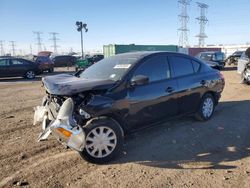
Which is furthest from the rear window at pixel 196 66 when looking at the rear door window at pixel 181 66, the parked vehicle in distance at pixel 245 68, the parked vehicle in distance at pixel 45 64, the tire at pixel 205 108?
the parked vehicle in distance at pixel 45 64

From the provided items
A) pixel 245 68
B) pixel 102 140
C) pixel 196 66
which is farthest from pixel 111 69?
pixel 245 68

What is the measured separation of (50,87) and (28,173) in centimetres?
136

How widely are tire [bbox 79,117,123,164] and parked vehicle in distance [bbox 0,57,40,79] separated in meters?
16.5

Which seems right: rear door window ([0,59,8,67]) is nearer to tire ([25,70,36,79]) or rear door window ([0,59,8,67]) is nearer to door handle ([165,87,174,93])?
tire ([25,70,36,79])

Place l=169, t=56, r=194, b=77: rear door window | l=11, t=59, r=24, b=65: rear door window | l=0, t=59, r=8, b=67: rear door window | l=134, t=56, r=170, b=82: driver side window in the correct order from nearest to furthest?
l=134, t=56, r=170, b=82: driver side window, l=169, t=56, r=194, b=77: rear door window, l=0, t=59, r=8, b=67: rear door window, l=11, t=59, r=24, b=65: rear door window

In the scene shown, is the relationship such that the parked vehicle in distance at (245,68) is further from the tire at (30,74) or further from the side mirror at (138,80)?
the tire at (30,74)

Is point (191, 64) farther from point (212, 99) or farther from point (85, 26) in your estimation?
point (85, 26)

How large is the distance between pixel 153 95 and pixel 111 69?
93cm

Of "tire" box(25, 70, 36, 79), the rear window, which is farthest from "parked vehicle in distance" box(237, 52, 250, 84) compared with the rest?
"tire" box(25, 70, 36, 79)

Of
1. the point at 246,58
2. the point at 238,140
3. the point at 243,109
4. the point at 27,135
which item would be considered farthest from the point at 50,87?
the point at 246,58

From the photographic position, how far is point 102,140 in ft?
13.3

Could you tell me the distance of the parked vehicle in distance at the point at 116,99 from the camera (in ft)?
12.8

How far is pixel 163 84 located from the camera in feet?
16.1

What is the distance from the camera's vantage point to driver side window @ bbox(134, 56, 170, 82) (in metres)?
4.68
